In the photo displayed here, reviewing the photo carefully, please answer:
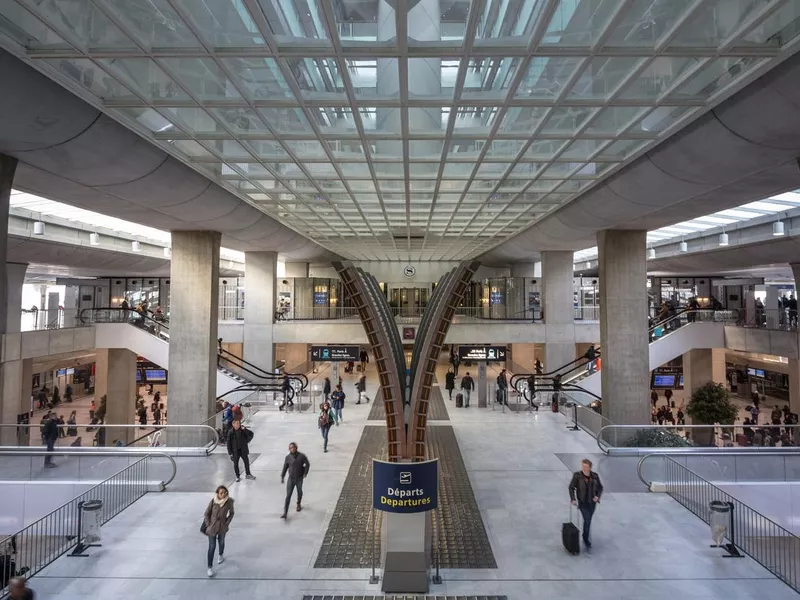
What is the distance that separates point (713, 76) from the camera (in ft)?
21.6

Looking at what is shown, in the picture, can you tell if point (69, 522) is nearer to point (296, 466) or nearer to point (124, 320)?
point (296, 466)

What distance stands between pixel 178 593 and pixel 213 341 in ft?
38.3

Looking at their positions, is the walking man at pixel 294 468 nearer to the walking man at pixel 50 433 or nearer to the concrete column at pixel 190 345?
the walking man at pixel 50 433

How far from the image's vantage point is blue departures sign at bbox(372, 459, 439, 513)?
6586 millimetres

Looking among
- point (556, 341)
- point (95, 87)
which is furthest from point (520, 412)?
point (95, 87)

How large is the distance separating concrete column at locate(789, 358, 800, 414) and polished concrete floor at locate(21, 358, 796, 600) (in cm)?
1917

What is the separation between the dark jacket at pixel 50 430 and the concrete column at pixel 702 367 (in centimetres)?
3056

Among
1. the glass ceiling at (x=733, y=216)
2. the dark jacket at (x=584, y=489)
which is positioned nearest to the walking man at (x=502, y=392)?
the glass ceiling at (x=733, y=216)

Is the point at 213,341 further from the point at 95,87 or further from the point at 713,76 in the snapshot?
the point at 713,76

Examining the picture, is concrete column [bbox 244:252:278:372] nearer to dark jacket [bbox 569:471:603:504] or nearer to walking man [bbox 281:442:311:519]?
walking man [bbox 281:442:311:519]

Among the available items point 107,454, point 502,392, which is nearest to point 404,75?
point 107,454

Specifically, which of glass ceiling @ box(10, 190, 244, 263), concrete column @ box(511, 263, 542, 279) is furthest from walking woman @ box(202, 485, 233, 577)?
concrete column @ box(511, 263, 542, 279)

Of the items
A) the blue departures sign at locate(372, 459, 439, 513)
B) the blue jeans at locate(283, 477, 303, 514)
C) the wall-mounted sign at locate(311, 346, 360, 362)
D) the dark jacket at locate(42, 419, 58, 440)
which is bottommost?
the blue jeans at locate(283, 477, 303, 514)

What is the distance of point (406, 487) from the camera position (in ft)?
21.7
